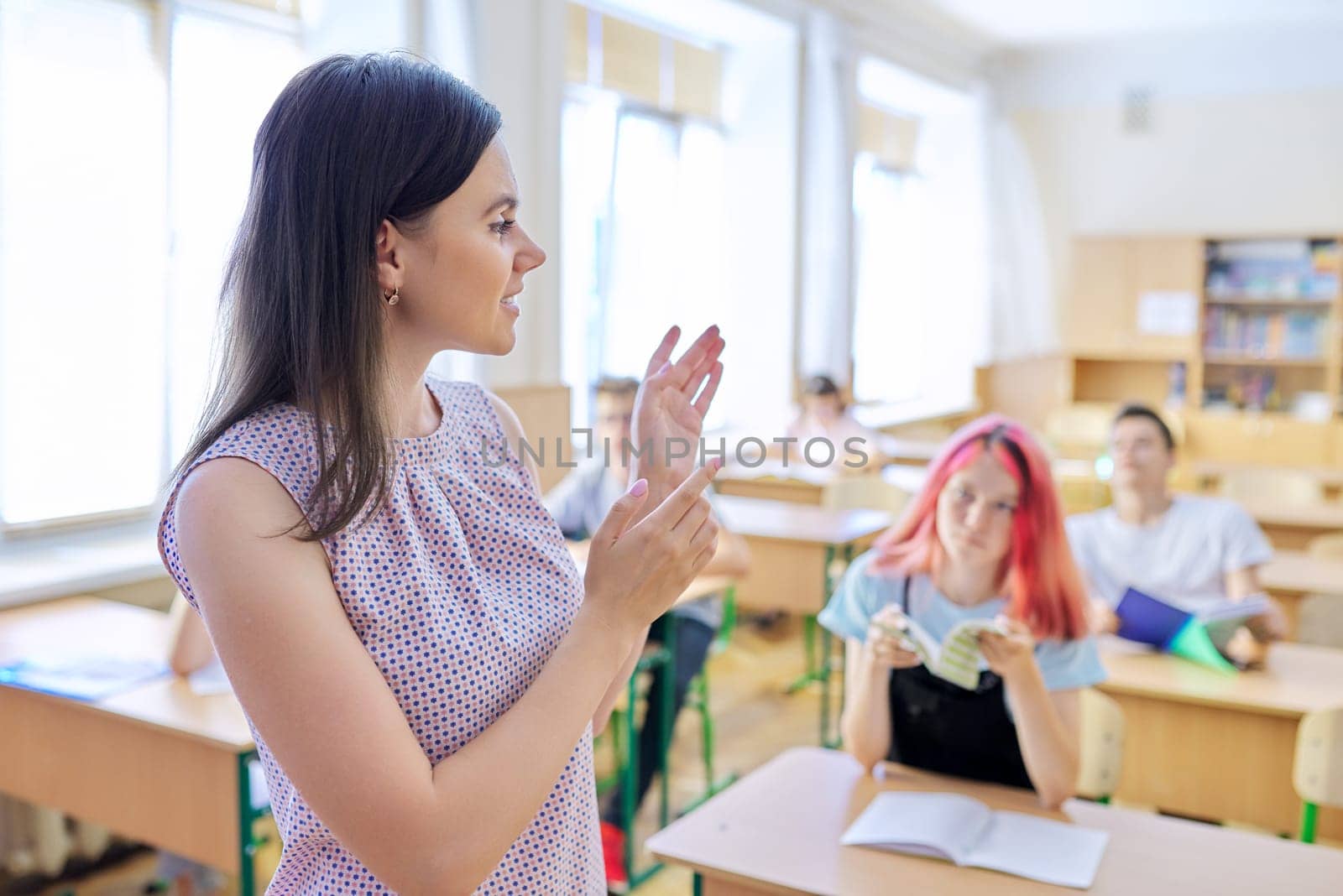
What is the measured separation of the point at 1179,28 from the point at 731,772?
6796 mm

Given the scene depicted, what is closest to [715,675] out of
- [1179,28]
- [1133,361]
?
[1133,361]

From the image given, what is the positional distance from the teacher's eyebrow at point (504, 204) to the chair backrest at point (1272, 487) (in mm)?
4821

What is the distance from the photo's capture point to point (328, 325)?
0.91 m

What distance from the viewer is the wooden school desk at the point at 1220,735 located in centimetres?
259

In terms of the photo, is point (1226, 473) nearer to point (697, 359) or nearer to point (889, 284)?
point (889, 284)

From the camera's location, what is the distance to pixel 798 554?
4.18m

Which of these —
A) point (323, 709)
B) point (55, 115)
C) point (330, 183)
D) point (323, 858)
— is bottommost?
point (323, 858)

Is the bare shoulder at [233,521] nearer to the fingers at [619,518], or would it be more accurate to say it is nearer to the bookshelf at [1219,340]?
the fingers at [619,518]

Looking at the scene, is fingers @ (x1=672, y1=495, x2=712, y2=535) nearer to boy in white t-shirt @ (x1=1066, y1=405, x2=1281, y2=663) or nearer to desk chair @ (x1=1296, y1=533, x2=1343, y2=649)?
boy in white t-shirt @ (x1=1066, y1=405, x2=1281, y2=663)

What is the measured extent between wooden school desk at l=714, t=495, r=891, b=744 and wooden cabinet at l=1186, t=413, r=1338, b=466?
4.62m

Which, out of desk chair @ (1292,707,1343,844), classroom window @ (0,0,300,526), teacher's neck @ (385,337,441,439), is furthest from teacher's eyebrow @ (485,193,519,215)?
classroom window @ (0,0,300,526)

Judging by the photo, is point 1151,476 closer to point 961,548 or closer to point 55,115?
point 961,548

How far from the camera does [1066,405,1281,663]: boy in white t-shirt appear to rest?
3258 millimetres

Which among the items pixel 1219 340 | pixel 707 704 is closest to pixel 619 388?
pixel 707 704
